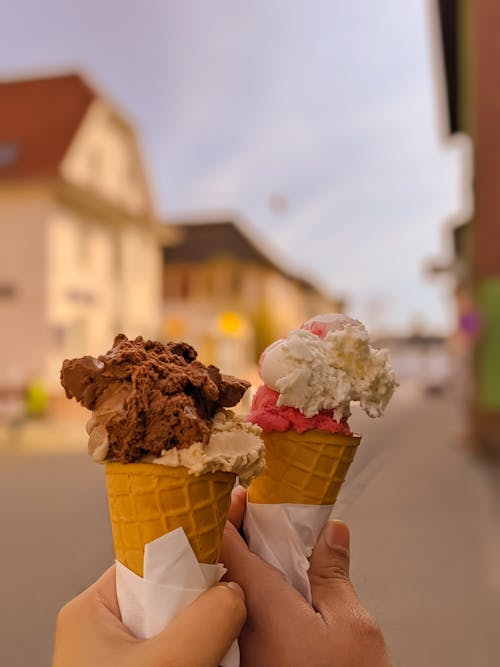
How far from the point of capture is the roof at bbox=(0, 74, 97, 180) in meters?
14.1

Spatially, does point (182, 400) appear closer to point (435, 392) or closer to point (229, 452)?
point (229, 452)

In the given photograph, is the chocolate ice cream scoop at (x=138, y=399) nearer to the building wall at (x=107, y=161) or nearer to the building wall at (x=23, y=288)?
the building wall at (x=23, y=288)

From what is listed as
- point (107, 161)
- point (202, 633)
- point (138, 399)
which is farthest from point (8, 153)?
point (202, 633)

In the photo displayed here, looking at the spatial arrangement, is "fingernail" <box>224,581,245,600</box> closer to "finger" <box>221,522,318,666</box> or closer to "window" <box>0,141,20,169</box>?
"finger" <box>221,522,318,666</box>

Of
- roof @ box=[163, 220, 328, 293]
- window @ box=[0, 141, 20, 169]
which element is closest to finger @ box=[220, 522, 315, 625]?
window @ box=[0, 141, 20, 169]

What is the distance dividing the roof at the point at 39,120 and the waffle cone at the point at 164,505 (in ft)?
43.7

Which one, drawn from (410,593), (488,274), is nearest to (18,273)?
(488,274)

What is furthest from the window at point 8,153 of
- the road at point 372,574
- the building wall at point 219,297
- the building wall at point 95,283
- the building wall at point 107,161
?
the road at point 372,574

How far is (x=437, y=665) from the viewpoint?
6.47 ft

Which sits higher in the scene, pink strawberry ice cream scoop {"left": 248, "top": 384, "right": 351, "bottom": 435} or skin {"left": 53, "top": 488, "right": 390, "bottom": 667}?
pink strawberry ice cream scoop {"left": 248, "top": 384, "right": 351, "bottom": 435}

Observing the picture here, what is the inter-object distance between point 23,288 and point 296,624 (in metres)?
13.1

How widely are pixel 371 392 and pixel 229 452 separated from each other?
16.0 inches

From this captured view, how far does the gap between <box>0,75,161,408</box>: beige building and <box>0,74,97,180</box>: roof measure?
2 centimetres

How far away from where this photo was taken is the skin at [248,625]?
1.19 metres
